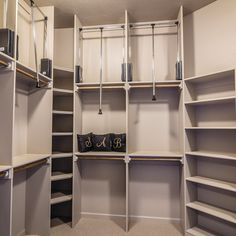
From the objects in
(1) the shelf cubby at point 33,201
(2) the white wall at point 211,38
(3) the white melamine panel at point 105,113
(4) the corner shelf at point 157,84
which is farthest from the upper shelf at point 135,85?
(1) the shelf cubby at point 33,201

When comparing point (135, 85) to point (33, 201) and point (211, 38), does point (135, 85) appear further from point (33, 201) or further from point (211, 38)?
point (33, 201)

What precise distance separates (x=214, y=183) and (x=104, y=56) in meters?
2.38

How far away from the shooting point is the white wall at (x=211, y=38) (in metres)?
2.49

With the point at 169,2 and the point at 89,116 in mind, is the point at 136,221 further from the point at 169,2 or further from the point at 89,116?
the point at 169,2

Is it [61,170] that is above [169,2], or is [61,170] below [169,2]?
below

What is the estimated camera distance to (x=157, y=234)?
263 centimetres

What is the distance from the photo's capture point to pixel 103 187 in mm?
3119

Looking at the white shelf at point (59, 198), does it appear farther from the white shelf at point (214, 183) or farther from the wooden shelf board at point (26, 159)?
the white shelf at point (214, 183)

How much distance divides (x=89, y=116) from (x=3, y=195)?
5.50 ft

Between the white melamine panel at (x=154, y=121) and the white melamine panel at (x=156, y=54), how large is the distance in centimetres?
26

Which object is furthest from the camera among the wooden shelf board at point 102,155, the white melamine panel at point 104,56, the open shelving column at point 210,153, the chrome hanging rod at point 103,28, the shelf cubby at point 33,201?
the white melamine panel at point 104,56

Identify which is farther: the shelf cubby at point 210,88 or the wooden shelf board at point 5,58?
the shelf cubby at point 210,88

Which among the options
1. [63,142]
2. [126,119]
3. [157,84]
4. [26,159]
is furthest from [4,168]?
[157,84]

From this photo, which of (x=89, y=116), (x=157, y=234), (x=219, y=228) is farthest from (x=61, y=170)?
(x=219, y=228)
